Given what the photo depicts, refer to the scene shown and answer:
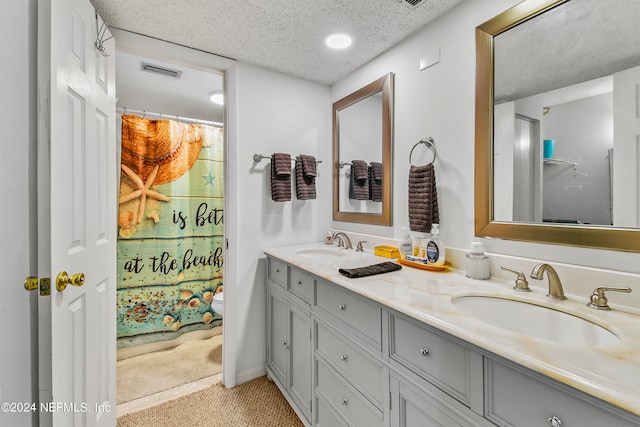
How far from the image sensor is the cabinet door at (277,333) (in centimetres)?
180

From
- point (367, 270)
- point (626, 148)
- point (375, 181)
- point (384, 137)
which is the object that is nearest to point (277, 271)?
point (367, 270)

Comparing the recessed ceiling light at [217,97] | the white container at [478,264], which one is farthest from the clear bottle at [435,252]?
the recessed ceiling light at [217,97]

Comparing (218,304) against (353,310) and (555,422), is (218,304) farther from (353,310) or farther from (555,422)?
(555,422)

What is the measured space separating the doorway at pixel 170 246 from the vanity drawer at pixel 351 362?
3.79ft

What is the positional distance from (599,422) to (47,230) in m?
1.52

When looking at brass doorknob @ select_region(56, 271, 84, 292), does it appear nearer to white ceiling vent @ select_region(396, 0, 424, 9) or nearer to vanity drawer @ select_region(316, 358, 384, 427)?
vanity drawer @ select_region(316, 358, 384, 427)

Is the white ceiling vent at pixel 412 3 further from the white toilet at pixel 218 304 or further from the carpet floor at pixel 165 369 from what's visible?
the carpet floor at pixel 165 369

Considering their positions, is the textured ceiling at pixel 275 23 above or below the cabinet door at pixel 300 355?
above

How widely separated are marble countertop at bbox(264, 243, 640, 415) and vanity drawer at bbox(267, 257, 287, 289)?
0.43m

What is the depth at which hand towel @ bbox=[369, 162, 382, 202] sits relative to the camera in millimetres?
1906

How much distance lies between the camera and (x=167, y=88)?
2492 mm

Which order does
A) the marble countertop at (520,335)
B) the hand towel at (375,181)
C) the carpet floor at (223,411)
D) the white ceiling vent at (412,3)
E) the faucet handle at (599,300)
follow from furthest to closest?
the hand towel at (375,181)
the carpet floor at (223,411)
the white ceiling vent at (412,3)
the faucet handle at (599,300)
the marble countertop at (520,335)

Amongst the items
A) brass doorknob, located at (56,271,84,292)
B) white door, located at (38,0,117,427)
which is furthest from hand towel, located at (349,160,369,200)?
brass doorknob, located at (56,271,84,292)

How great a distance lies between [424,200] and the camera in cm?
148
